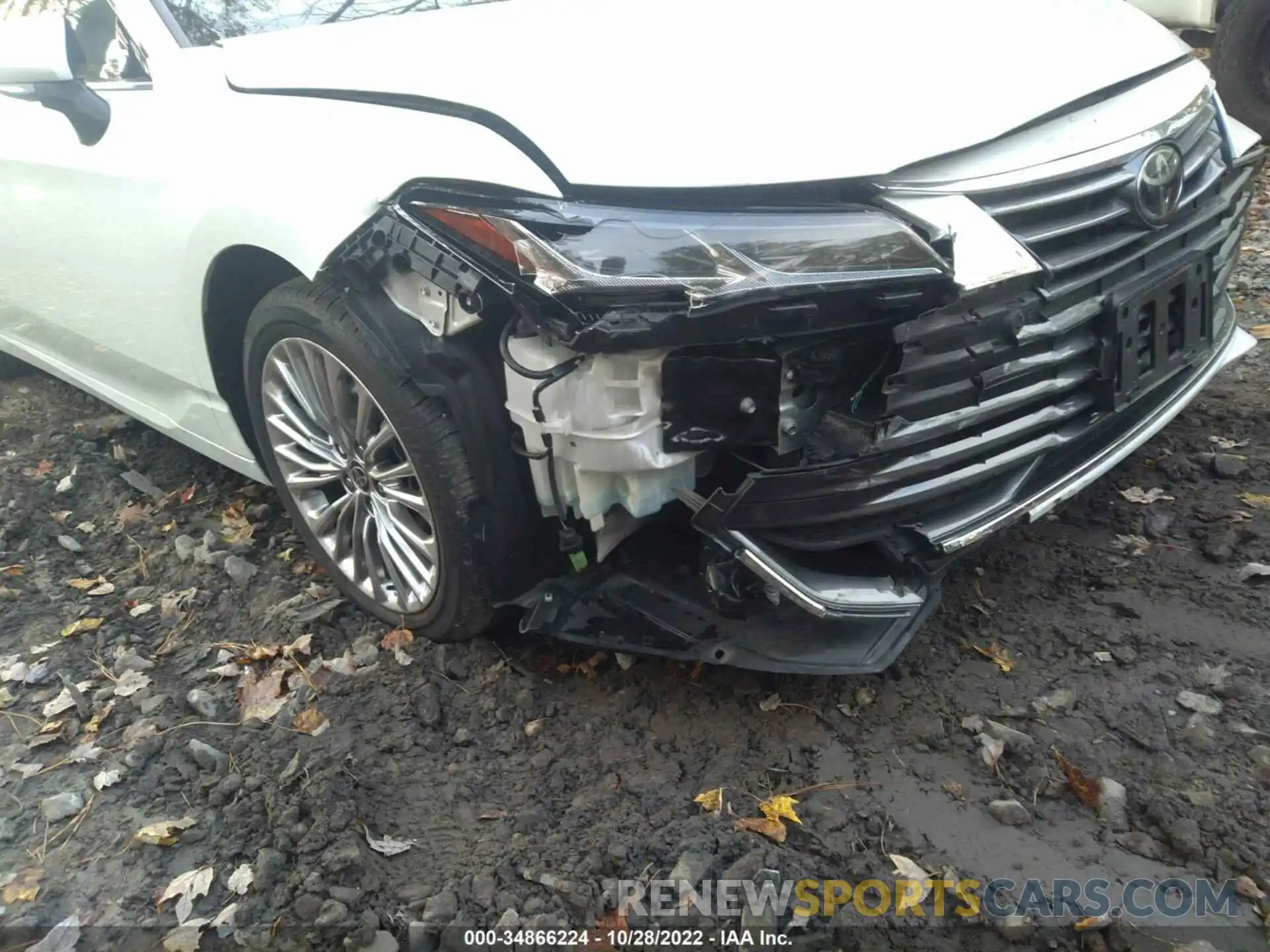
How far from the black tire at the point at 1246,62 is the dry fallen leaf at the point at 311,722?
6.21m

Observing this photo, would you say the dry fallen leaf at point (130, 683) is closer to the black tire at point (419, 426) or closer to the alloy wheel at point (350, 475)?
the alloy wheel at point (350, 475)

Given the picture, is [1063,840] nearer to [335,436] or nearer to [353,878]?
[353,878]

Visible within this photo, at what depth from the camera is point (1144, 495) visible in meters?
2.99

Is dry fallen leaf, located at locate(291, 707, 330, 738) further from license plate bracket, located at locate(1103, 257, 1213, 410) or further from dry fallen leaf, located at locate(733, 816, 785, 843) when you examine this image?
license plate bracket, located at locate(1103, 257, 1213, 410)

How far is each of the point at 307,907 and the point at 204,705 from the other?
2.73 ft

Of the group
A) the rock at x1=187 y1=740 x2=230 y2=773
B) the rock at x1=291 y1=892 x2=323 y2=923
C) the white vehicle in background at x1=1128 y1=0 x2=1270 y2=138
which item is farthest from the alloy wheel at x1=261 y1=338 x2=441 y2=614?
the white vehicle in background at x1=1128 y1=0 x2=1270 y2=138

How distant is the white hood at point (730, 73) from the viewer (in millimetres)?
1849

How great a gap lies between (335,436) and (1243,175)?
2.59m

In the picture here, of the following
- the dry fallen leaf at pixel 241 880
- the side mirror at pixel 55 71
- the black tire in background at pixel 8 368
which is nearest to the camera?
the dry fallen leaf at pixel 241 880

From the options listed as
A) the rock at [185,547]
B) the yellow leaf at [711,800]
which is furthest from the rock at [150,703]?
the yellow leaf at [711,800]

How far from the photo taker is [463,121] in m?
1.97

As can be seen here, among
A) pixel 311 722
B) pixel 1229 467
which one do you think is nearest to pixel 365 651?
pixel 311 722

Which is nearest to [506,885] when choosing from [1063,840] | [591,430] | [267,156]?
[591,430]

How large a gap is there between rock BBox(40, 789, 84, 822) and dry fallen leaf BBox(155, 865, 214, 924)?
0.42 m
